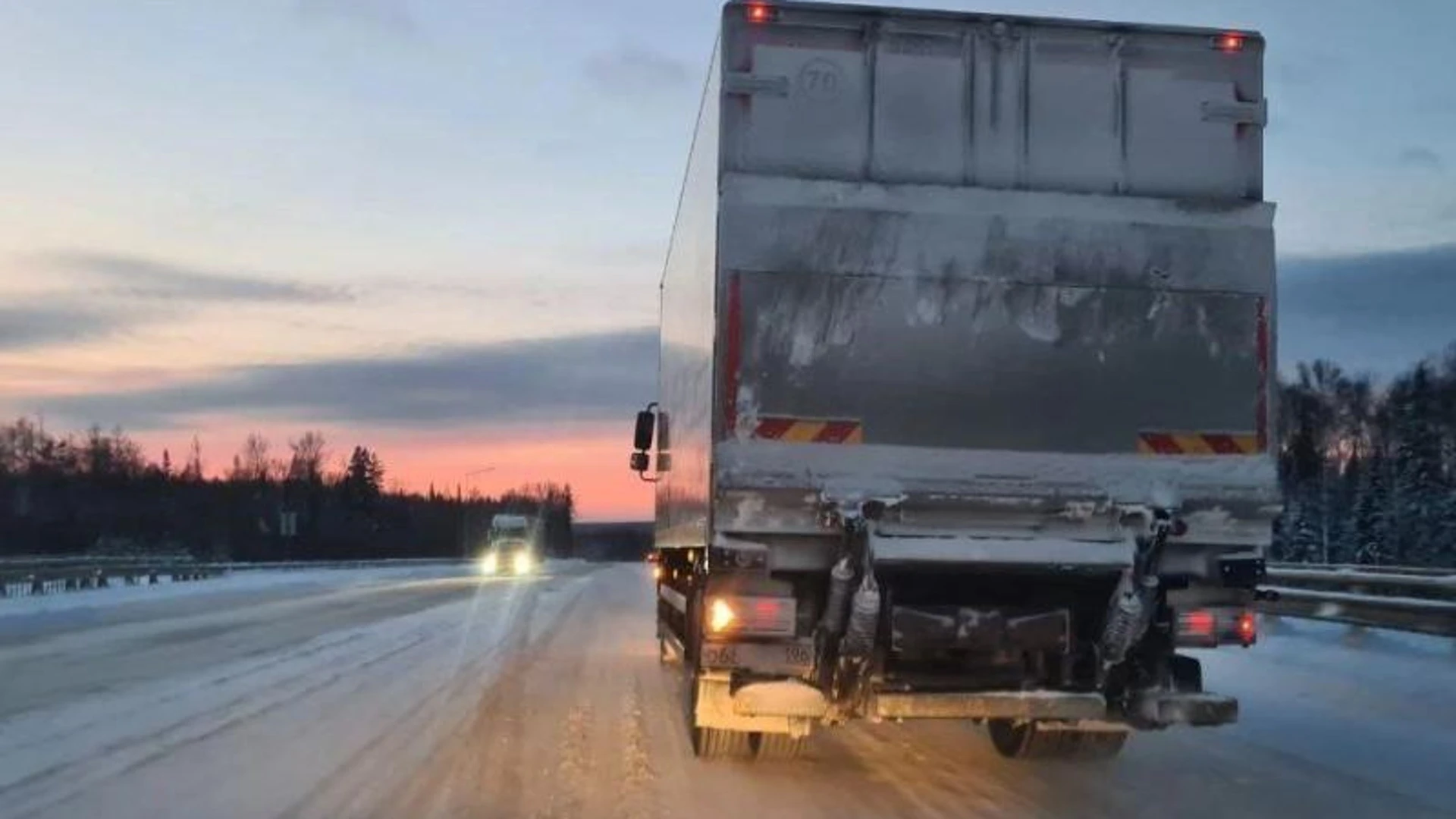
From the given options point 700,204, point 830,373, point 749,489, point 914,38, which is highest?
point 914,38

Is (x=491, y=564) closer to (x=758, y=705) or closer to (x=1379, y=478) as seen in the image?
(x=1379, y=478)

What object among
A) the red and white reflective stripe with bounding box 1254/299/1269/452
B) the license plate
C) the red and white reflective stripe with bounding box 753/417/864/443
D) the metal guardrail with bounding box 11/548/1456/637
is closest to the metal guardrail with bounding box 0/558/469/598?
the metal guardrail with bounding box 11/548/1456/637

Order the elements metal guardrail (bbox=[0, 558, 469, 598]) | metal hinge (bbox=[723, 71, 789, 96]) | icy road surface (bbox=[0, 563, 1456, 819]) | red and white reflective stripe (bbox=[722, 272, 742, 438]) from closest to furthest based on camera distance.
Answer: red and white reflective stripe (bbox=[722, 272, 742, 438])
metal hinge (bbox=[723, 71, 789, 96])
icy road surface (bbox=[0, 563, 1456, 819])
metal guardrail (bbox=[0, 558, 469, 598])

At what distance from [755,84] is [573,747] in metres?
5.29

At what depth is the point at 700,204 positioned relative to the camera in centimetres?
1033

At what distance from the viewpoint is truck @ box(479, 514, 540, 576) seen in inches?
3100

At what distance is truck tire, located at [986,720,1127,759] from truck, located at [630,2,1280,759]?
1647 mm

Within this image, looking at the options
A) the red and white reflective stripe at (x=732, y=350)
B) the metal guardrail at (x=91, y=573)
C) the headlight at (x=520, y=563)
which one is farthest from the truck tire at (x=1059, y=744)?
the headlight at (x=520, y=563)

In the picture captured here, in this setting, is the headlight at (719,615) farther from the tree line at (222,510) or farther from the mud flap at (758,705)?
the tree line at (222,510)

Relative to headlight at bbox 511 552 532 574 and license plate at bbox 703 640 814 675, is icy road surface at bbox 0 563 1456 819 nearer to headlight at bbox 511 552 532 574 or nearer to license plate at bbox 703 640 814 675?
license plate at bbox 703 640 814 675

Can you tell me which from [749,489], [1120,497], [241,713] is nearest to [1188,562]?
[1120,497]

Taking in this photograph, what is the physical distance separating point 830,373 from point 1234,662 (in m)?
11.5

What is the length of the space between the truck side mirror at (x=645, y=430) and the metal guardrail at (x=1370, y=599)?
268 inches

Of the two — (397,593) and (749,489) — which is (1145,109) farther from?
(397,593)
